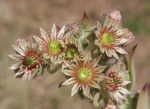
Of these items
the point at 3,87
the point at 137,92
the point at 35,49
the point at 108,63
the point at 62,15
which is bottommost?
the point at 137,92

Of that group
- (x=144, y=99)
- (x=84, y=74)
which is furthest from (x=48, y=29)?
(x=84, y=74)

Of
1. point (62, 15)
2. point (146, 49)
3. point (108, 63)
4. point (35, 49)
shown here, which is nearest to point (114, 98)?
point (108, 63)

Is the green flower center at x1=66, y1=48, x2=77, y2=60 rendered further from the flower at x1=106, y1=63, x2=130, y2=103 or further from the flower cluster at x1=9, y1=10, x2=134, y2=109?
the flower at x1=106, y1=63, x2=130, y2=103

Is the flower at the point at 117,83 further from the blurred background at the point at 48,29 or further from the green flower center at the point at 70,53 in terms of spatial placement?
the blurred background at the point at 48,29

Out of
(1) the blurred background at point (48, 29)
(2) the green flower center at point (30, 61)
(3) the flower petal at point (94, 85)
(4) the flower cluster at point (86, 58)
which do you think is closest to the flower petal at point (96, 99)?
(4) the flower cluster at point (86, 58)

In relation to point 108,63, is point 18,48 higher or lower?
higher

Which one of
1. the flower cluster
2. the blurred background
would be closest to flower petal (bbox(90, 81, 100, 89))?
the flower cluster

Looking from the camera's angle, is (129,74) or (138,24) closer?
(129,74)

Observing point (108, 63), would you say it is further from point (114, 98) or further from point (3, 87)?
point (3, 87)

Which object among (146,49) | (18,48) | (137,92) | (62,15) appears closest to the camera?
(18,48)
